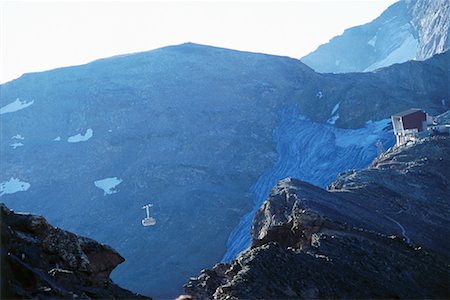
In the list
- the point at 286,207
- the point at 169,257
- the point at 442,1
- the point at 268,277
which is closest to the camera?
the point at 268,277

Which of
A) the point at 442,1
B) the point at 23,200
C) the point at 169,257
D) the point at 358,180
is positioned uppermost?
the point at 442,1

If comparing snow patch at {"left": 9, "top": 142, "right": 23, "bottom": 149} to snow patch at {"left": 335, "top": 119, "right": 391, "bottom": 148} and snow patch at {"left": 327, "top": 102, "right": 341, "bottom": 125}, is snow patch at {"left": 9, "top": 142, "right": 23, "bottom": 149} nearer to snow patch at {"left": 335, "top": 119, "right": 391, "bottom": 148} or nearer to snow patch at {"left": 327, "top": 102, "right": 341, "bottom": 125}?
snow patch at {"left": 327, "top": 102, "right": 341, "bottom": 125}

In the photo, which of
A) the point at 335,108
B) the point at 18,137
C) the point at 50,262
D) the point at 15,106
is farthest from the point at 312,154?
the point at 50,262

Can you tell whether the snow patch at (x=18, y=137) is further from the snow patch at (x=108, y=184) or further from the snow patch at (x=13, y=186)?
the snow patch at (x=108, y=184)

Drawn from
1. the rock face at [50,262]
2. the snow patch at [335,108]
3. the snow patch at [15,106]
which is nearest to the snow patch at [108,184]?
the snow patch at [15,106]

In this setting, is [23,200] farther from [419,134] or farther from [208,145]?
[419,134]

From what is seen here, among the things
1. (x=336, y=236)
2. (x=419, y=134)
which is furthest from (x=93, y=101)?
(x=336, y=236)
